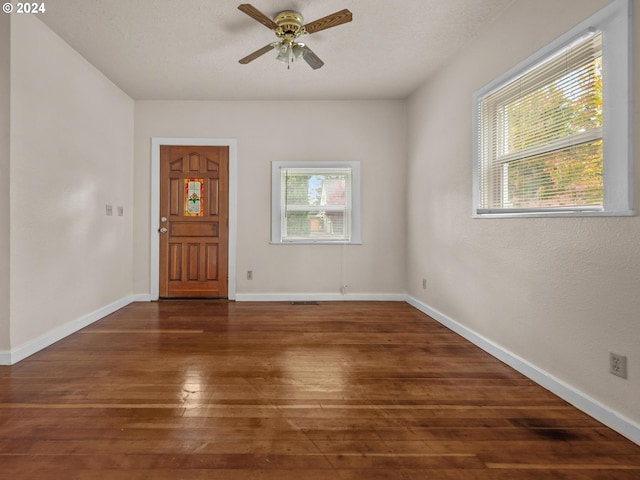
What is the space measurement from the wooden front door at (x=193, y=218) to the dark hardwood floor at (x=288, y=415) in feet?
5.22

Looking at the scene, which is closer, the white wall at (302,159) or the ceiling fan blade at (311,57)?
the ceiling fan blade at (311,57)

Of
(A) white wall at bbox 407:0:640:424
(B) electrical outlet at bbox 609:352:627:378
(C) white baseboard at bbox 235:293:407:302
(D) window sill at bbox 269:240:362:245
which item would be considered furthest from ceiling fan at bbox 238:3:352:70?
(C) white baseboard at bbox 235:293:407:302

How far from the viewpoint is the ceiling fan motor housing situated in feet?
8.59

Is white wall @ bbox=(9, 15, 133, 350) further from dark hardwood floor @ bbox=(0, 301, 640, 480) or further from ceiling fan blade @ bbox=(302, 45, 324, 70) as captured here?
ceiling fan blade @ bbox=(302, 45, 324, 70)

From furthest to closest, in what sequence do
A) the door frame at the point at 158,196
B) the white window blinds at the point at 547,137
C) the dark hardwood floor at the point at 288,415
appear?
the door frame at the point at 158,196 → the white window blinds at the point at 547,137 → the dark hardwood floor at the point at 288,415

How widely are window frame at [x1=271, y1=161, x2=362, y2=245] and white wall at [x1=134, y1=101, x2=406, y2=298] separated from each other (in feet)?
0.24

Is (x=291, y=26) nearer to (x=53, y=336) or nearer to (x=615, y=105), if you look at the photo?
(x=615, y=105)

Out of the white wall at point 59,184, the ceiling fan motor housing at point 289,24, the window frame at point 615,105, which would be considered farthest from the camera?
the ceiling fan motor housing at point 289,24

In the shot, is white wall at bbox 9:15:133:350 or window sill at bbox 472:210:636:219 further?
white wall at bbox 9:15:133:350

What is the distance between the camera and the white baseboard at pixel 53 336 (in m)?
2.42

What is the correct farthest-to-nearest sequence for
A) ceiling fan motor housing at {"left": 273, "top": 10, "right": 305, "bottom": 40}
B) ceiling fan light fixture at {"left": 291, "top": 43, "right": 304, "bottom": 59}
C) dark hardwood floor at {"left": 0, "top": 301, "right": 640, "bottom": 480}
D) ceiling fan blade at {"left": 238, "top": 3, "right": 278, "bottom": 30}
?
1. ceiling fan light fixture at {"left": 291, "top": 43, "right": 304, "bottom": 59}
2. ceiling fan motor housing at {"left": 273, "top": 10, "right": 305, "bottom": 40}
3. ceiling fan blade at {"left": 238, "top": 3, "right": 278, "bottom": 30}
4. dark hardwood floor at {"left": 0, "top": 301, "right": 640, "bottom": 480}

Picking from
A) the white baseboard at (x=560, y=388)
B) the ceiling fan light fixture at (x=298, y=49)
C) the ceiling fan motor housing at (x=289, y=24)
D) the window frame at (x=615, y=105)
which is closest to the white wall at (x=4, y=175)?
the ceiling fan motor housing at (x=289, y=24)

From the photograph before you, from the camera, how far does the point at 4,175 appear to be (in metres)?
2.40

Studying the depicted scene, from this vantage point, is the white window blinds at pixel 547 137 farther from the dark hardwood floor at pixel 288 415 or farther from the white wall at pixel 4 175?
the white wall at pixel 4 175
